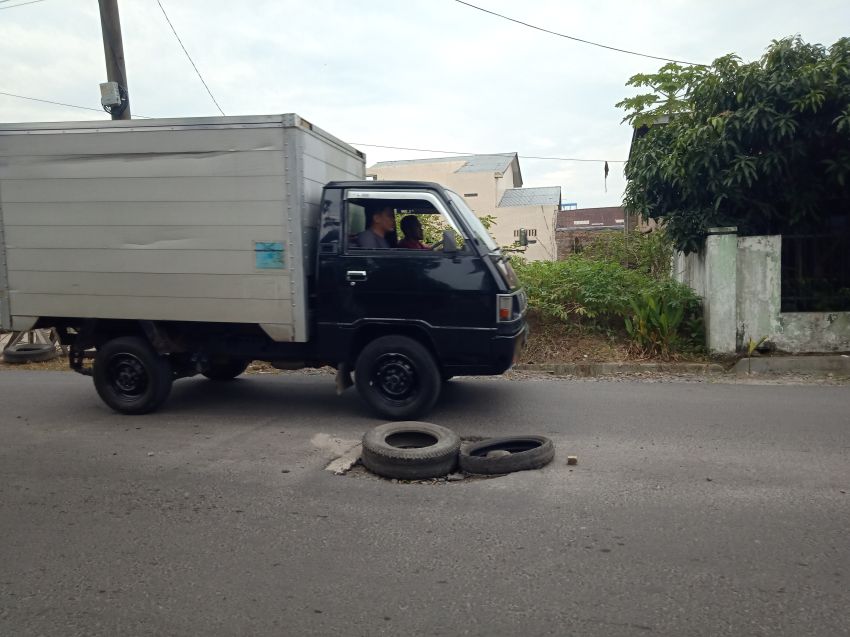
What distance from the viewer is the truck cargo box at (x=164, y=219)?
20.1 ft

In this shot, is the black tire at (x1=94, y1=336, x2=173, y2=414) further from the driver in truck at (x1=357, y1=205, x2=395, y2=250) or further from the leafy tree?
the leafy tree

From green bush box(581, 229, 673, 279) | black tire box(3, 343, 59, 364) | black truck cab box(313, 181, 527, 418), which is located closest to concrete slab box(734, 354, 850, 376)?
green bush box(581, 229, 673, 279)

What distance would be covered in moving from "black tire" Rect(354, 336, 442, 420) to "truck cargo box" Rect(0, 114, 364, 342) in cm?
69

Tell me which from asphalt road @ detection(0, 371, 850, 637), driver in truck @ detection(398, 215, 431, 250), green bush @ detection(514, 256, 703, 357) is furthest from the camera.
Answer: green bush @ detection(514, 256, 703, 357)

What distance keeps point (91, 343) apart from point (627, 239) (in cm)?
908

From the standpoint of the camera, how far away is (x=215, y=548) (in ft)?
12.4

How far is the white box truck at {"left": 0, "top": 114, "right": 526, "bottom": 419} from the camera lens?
20.1ft

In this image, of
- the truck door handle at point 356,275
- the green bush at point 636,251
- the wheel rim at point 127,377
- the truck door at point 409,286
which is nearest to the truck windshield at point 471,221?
the truck door at point 409,286

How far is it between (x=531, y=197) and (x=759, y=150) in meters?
35.0

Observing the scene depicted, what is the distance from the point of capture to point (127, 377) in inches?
268

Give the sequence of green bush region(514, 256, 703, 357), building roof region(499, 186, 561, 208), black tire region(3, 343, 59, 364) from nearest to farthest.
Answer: green bush region(514, 256, 703, 357) → black tire region(3, 343, 59, 364) → building roof region(499, 186, 561, 208)

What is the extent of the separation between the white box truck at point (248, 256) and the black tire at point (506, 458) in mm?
992

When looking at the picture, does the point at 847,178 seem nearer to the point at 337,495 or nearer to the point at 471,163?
the point at 337,495

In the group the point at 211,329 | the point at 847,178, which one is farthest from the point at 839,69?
the point at 211,329
